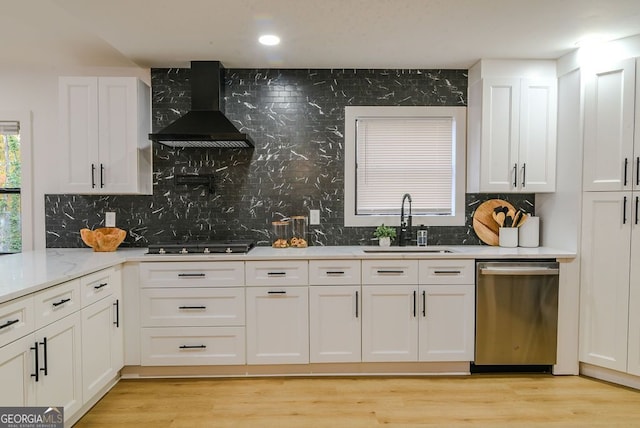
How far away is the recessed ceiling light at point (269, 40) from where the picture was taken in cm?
259

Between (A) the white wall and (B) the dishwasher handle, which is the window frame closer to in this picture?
(A) the white wall

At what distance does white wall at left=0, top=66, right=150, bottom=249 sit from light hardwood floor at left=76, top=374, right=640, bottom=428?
5.89ft

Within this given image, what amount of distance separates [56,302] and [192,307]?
3.05 ft

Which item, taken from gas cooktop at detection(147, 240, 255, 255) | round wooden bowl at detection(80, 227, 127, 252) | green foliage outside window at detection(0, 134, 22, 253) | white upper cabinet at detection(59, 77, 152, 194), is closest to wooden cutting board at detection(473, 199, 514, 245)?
gas cooktop at detection(147, 240, 255, 255)

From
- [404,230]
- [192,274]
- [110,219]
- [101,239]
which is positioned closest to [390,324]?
[404,230]

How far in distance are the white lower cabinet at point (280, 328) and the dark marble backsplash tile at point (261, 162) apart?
0.66 meters

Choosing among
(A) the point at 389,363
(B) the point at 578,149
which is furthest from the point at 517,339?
(B) the point at 578,149

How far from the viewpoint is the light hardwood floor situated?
2230 mm

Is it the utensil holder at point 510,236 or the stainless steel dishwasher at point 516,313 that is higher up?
the utensil holder at point 510,236

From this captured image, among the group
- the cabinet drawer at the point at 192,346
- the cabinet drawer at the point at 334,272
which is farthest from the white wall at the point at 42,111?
the cabinet drawer at the point at 334,272

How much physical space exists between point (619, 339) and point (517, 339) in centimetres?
65

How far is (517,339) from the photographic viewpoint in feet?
9.04

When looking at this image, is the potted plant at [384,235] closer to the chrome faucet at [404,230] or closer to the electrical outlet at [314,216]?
the chrome faucet at [404,230]

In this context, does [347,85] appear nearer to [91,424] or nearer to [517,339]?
[517,339]
